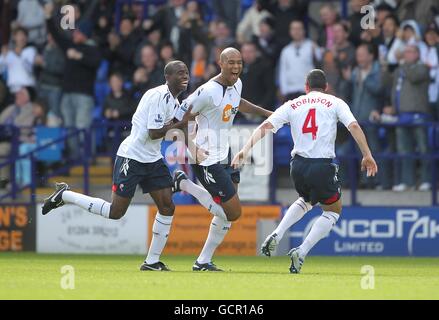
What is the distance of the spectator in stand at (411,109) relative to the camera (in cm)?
1944

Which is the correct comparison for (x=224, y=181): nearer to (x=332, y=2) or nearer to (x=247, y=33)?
(x=247, y=33)

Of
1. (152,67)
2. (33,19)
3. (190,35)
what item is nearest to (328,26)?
(190,35)

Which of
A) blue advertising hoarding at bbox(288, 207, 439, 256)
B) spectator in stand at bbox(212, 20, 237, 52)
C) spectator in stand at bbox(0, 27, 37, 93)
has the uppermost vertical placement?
spectator in stand at bbox(212, 20, 237, 52)

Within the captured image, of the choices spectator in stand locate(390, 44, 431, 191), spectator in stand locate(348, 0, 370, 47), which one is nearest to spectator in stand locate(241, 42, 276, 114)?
spectator in stand locate(348, 0, 370, 47)

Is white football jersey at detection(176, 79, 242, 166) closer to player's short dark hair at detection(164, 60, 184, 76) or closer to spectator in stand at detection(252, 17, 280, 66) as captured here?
player's short dark hair at detection(164, 60, 184, 76)

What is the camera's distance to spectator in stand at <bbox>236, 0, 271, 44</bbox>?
22328mm

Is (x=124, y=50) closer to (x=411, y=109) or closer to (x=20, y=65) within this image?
(x=20, y=65)

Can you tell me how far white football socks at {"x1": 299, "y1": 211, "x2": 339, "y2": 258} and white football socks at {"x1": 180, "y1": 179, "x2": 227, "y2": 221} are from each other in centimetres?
115

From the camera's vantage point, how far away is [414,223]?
1938 cm

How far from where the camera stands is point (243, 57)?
2089 centimetres

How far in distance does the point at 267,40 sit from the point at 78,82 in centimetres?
344

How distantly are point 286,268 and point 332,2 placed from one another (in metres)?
9.83

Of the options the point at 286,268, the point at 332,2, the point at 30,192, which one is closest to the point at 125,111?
the point at 30,192

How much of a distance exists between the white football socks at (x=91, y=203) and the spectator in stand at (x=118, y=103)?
6842mm
